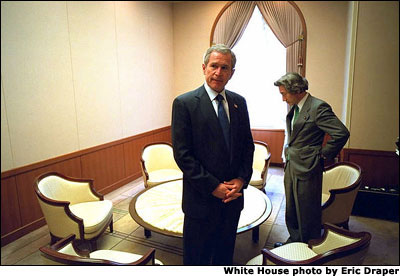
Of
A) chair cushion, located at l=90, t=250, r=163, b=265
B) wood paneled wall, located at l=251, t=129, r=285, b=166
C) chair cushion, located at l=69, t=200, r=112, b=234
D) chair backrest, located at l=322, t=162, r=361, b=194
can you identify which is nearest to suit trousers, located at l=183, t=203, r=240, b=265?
chair cushion, located at l=90, t=250, r=163, b=265

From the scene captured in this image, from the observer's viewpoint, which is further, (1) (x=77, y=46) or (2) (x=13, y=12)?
(1) (x=77, y=46)

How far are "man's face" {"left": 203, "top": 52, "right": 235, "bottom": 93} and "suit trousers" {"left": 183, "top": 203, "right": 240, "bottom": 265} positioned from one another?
1.19ft

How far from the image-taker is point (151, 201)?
1.42 meters

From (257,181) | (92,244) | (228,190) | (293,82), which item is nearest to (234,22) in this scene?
(293,82)

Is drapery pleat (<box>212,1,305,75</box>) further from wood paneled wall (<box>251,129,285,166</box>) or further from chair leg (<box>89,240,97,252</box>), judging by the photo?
chair leg (<box>89,240,97,252</box>)

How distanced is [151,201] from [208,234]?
0.67 meters

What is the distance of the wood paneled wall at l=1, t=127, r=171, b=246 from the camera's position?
157 cm

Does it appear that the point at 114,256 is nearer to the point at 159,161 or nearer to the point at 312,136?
the point at 312,136

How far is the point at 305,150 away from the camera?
99 centimetres

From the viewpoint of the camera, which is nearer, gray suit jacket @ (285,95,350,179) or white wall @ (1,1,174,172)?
gray suit jacket @ (285,95,350,179)

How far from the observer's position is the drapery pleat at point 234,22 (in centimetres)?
89

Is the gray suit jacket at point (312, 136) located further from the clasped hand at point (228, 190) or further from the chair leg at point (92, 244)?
the chair leg at point (92, 244)

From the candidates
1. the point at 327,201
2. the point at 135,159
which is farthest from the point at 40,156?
the point at 327,201

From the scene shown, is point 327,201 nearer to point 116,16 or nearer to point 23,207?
point 23,207
